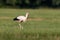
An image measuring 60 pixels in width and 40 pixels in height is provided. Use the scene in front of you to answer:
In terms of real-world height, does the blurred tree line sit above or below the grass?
below

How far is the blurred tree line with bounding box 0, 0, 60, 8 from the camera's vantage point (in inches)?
2419

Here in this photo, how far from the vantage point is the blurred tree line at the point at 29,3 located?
202 feet

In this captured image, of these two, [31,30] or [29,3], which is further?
[29,3]

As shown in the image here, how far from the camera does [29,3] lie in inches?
2579

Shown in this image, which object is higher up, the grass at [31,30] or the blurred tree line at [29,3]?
the grass at [31,30]

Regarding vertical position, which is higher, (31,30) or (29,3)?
(31,30)

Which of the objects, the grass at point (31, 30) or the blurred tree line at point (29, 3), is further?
Answer: the blurred tree line at point (29, 3)

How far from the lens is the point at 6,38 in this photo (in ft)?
33.7

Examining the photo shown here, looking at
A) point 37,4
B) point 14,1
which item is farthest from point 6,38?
point 37,4

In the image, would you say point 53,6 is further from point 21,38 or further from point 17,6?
point 21,38

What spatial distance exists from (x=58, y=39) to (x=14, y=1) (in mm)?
49195

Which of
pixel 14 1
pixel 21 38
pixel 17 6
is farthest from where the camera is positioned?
pixel 17 6

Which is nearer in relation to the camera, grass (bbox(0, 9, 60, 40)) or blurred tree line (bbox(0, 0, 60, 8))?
grass (bbox(0, 9, 60, 40))

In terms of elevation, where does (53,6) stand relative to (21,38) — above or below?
below
